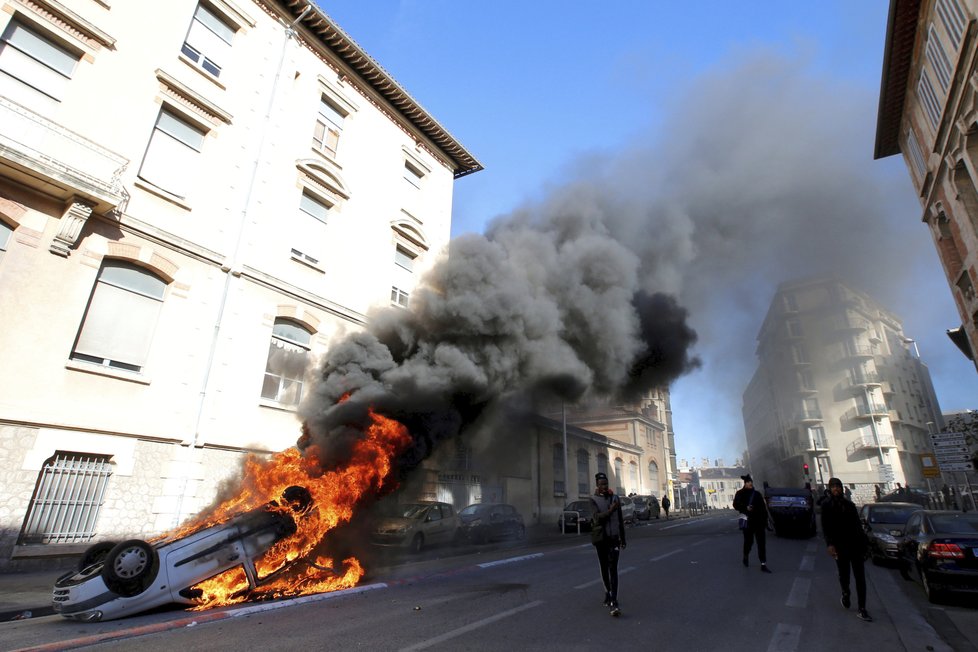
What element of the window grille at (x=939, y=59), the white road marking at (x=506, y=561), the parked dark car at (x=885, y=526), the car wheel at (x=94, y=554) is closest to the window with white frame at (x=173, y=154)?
the car wheel at (x=94, y=554)

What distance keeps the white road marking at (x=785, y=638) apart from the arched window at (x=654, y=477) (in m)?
40.9

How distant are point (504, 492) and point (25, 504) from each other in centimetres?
1711

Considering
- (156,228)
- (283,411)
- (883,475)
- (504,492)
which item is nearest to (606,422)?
(883,475)

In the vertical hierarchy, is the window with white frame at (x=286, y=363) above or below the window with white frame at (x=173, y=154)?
below

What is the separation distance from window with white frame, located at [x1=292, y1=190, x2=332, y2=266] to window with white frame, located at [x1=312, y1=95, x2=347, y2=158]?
6.23 feet

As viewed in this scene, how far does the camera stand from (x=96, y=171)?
9.25 meters

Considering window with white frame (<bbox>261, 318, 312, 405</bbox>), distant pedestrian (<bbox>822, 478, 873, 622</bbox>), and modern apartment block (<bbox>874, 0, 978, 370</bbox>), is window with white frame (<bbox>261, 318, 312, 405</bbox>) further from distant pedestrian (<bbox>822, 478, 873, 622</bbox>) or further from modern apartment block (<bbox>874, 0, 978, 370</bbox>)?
modern apartment block (<bbox>874, 0, 978, 370</bbox>)

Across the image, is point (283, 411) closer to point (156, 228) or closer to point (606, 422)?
point (156, 228)

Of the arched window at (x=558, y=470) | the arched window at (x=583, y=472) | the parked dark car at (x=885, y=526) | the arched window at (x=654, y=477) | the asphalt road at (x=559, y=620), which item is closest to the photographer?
the asphalt road at (x=559, y=620)

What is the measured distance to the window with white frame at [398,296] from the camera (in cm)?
1598

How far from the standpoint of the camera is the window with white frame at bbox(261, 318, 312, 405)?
39.2 feet

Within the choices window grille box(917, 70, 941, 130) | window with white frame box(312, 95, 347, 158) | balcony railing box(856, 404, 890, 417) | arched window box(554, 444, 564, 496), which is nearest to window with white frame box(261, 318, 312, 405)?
window with white frame box(312, 95, 347, 158)

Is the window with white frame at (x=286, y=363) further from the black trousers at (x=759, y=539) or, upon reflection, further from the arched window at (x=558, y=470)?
the arched window at (x=558, y=470)

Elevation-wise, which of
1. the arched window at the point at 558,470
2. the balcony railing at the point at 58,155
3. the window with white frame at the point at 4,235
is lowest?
the arched window at the point at 558,470
